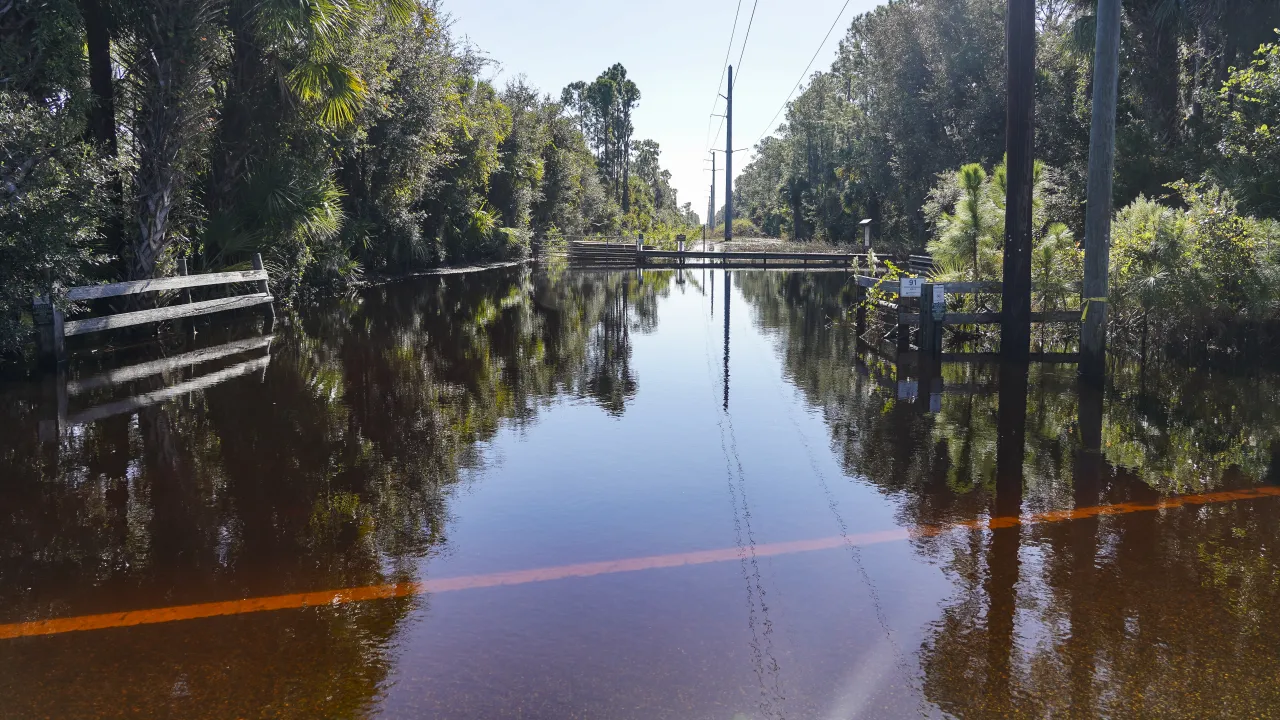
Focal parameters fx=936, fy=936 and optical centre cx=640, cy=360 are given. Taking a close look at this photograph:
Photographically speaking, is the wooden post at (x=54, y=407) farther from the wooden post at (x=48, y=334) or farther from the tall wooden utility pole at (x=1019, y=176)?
the tall wooden utility pole at (x=1019, y=176)

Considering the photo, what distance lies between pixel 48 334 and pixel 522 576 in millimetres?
9968

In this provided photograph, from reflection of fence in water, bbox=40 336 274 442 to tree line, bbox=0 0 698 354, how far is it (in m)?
1.02

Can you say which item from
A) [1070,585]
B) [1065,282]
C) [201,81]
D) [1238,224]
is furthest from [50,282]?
[1238,224]

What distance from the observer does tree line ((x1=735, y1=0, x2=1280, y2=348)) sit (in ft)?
39.0

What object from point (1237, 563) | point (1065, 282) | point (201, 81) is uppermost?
point (201, 81)

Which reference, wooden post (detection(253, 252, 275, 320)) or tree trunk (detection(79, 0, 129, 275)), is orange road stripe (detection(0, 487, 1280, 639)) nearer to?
tree trunk (detection(79, 0, 129, 275))

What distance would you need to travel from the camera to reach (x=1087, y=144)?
28172mm

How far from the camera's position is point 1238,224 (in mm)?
11945

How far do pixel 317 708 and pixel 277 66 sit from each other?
16553 mm

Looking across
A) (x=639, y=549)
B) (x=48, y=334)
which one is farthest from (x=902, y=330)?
(x=48, y=334)

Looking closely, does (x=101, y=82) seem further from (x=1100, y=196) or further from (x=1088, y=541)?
(x=1088, y=541)

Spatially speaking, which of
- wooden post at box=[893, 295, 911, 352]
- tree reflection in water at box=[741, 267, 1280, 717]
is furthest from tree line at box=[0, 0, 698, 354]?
wooden post at box=[893, 295, 911, 352]

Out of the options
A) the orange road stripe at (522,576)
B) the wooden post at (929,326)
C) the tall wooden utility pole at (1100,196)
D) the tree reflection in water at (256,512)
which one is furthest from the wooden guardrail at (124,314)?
the tall wooden utility pole at (1100,196)

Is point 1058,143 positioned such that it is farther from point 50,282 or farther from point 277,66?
point 50,282
